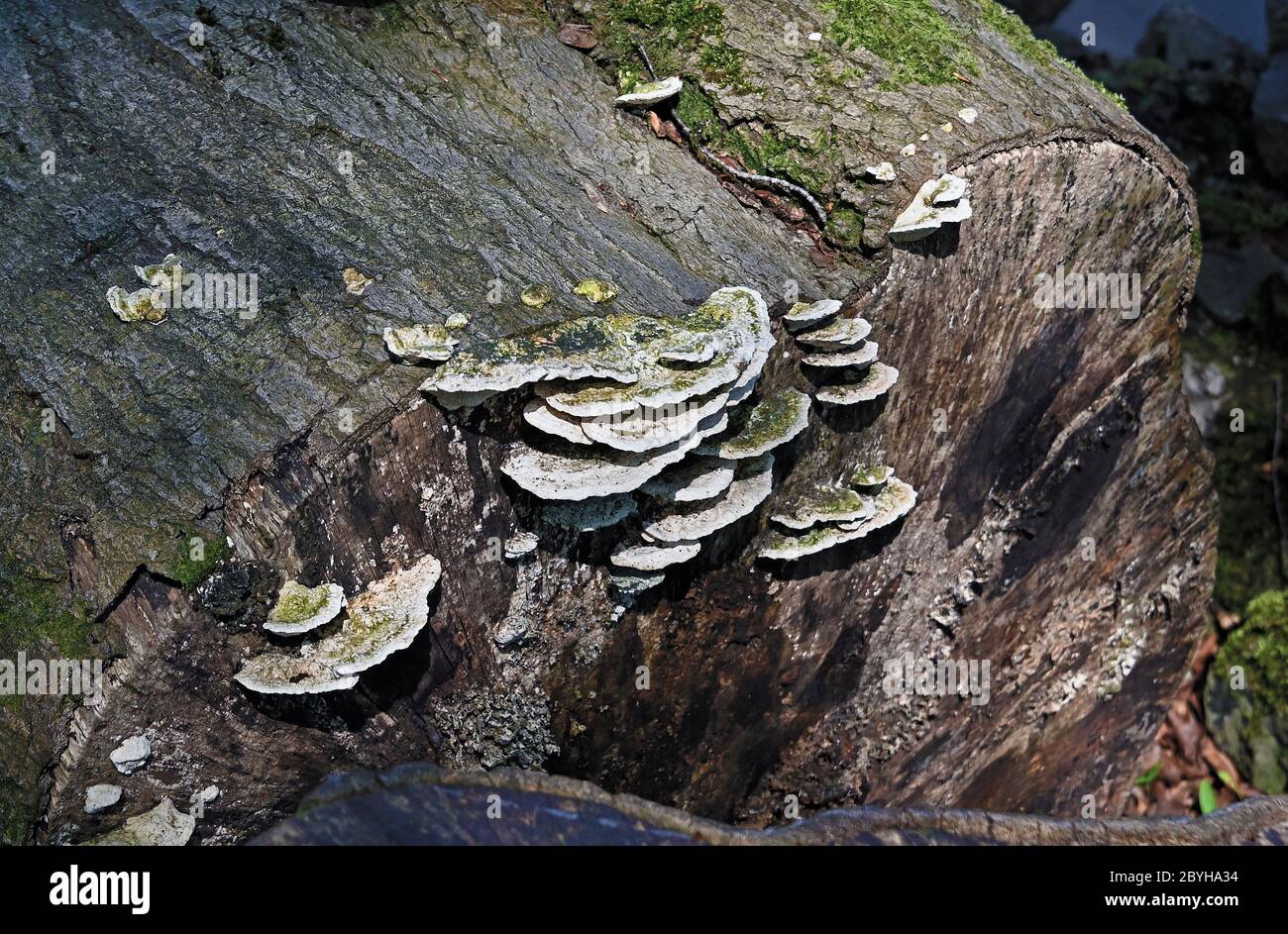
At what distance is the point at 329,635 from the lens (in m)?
2.70

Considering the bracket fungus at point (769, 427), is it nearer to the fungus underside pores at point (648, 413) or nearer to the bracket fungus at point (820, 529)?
the fungus underside pores at point (648, 413)

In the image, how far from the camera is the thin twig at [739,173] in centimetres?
340

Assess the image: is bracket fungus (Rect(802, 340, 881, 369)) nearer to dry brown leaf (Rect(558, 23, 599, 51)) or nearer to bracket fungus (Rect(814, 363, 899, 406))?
bracket fungus (Rect(814, 363, 899, 406))

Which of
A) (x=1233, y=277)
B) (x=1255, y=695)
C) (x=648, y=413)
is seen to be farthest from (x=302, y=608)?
(x=1233, y=277)

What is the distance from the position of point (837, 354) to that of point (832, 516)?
601 millimetres

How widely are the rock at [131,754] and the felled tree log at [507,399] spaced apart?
45 mm

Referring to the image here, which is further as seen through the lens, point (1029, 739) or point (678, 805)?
point (1029, 739)

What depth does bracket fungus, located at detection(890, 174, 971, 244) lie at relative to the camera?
3246mm

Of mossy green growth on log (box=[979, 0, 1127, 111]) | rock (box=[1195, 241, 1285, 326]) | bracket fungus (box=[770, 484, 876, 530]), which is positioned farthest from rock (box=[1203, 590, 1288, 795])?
bracket fungus (box=[770, 484, 876, 530])

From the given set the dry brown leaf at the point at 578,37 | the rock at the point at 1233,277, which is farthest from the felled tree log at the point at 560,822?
the rock at the point at 1233,277
